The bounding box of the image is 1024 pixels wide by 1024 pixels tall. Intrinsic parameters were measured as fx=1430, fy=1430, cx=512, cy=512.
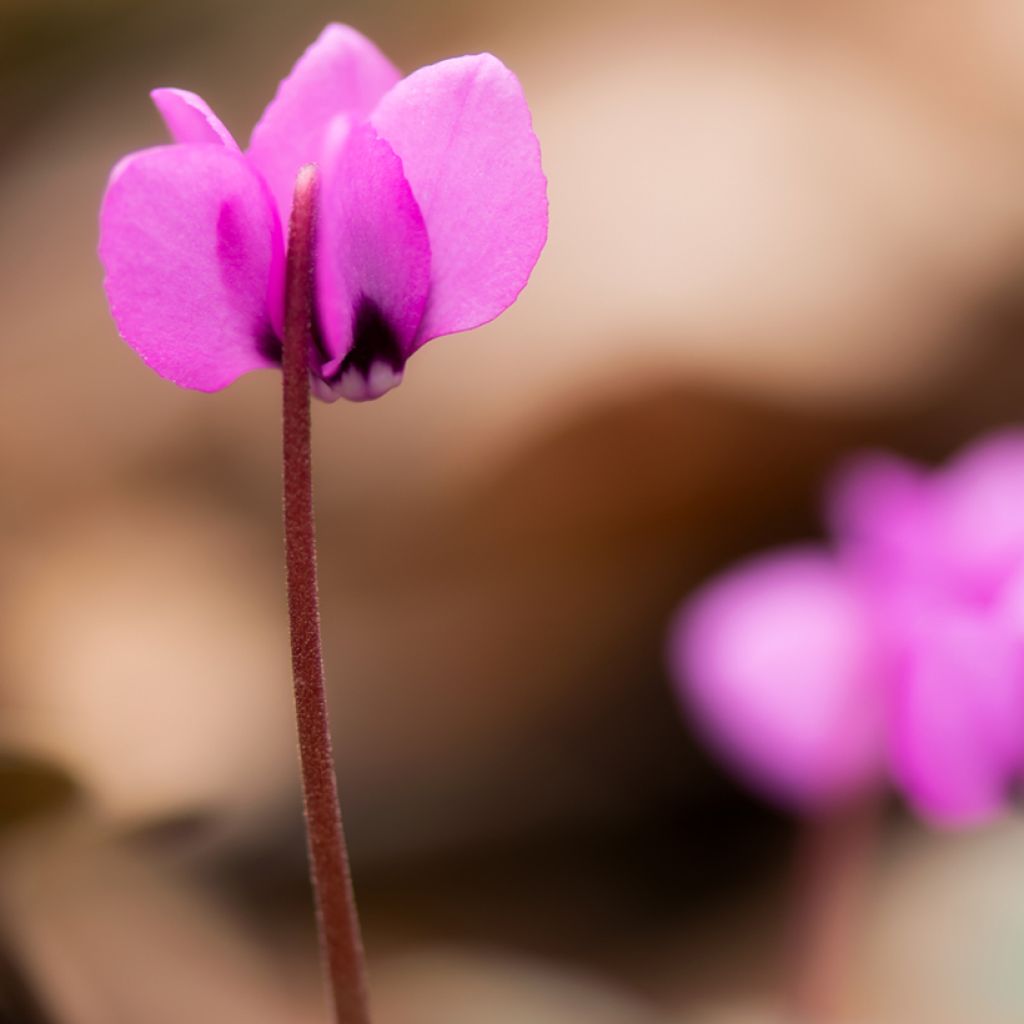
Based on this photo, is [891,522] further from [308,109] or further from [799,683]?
[308,109]

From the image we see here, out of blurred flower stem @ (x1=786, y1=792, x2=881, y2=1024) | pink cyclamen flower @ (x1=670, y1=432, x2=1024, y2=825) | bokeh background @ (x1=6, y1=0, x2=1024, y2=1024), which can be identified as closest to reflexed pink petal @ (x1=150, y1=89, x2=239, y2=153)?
bokeh background @ (x1=6, y1=0, x2=1024, y2=1024)

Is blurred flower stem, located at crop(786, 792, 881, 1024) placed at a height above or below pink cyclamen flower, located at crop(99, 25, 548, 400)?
below

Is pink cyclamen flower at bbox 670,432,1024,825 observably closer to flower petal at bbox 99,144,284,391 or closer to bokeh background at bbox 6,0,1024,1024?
bokeh background at bbox 6,0,1024,1024

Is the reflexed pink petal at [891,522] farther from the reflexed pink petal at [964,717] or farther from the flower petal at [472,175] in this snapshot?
the flower petal at [472,175]

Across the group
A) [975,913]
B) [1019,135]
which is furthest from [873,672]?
[1019,135]

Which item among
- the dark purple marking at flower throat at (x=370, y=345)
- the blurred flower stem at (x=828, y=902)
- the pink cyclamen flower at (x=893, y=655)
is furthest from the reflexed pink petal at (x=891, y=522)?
the dark purple marking at flower throat at (x=370, y=345)
